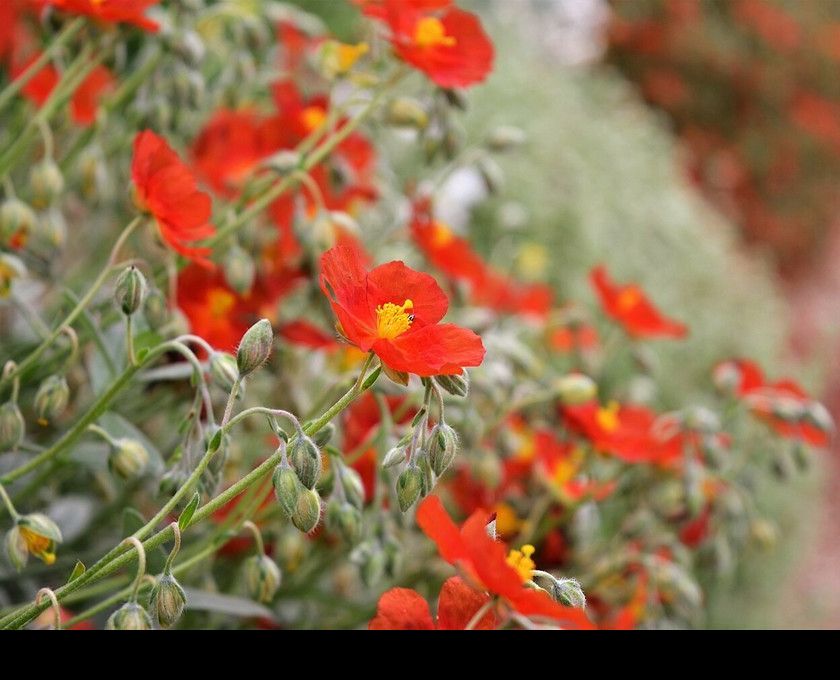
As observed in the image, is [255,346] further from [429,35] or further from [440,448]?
[429,35]

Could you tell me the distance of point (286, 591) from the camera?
1.08 metres

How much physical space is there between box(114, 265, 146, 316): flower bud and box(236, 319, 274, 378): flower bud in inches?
4.2

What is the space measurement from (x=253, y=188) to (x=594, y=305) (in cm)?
173

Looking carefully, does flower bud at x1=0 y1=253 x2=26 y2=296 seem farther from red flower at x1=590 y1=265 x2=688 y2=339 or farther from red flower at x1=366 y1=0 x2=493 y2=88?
red flower at x1=590 y1=265 x2=688 y2=339

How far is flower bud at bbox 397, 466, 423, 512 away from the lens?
66 centimetres

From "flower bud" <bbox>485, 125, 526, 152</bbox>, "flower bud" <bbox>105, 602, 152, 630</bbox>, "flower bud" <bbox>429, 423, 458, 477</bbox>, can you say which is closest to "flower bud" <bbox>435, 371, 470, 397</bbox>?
"flower bud" <bbox>429, 423, 458, 477</bbox>

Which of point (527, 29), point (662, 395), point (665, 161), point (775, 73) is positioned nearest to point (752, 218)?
point (775, 73)

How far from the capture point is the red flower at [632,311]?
132 cm

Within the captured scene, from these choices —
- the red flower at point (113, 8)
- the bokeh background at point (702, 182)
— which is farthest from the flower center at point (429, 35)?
the bokeh background at point (702, 182)

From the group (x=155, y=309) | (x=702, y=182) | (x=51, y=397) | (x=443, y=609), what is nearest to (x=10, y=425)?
(x=51, y=397)

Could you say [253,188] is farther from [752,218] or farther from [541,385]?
[752,218]

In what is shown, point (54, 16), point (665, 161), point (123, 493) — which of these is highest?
point (54, 16)

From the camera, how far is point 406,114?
40.1 inches

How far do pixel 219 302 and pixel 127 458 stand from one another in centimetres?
29
